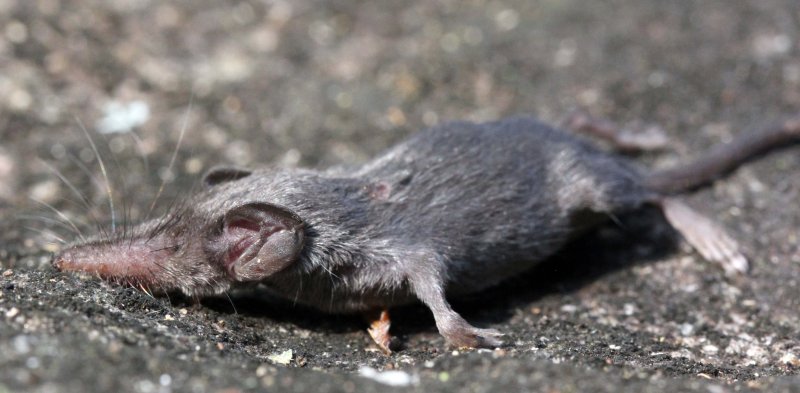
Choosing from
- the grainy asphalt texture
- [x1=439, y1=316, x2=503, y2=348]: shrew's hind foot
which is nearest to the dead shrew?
[x1=439, y1=316, x2=503, y2=348]: shrew's hind foot

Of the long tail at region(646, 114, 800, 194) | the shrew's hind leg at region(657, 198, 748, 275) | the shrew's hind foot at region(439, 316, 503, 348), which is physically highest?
the long tail at region(646, 114, 800, 194)

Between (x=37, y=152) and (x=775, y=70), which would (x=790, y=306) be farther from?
(x=37, y=152)

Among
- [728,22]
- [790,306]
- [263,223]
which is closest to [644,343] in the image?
[790,306]

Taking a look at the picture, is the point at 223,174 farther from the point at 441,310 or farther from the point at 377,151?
the point at 377,151

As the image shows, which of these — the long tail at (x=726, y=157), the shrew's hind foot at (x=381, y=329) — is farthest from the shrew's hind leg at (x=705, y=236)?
the shrew's hind foot at (x=381, y=329)

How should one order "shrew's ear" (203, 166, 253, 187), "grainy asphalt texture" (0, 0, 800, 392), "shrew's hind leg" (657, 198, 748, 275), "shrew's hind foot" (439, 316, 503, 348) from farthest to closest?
"shrew's hind leg" (657, 198, 748, 275) < "shrew's ear" (203, 166, 253, 187) < "shrew's hind foot" (439, 316, 503, 348) < "grainy asphalt texture" (0, 0, 800, 392)

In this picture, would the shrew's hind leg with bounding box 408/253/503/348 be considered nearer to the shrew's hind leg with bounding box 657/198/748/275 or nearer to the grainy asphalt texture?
the grainy asphalt texture

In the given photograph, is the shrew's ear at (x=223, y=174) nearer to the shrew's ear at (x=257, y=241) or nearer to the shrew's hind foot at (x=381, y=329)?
the shrew's ear at (x=257, y=241)
